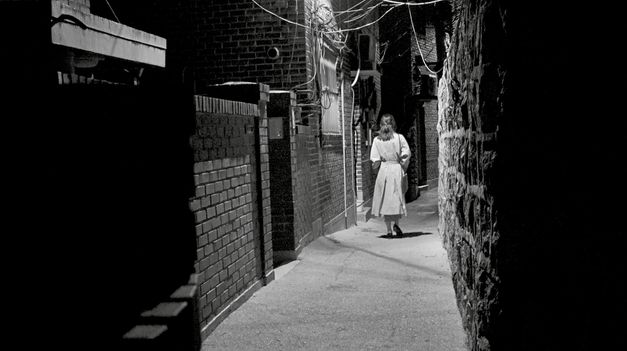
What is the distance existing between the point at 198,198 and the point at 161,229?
9.44 ft

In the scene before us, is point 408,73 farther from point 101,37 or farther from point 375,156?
point 101,37

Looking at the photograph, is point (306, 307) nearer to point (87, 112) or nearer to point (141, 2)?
point (87, 112)

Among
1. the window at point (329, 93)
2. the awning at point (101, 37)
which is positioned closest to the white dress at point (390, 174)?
the window at point (329, 93)

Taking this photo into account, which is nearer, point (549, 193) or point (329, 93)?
point (549, 193)

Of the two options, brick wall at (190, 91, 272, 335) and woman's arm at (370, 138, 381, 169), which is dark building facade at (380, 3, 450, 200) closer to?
woman's arm at (370, 138, 381, 169)

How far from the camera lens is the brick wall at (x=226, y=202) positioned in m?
5.47

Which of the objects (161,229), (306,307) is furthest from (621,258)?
(306,307)

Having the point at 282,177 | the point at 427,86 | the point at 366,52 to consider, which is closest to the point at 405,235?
the point at 282,177

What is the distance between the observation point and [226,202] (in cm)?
613

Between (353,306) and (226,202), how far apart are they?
164cm

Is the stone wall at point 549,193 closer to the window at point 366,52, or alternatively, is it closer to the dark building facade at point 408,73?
the window at point 366,52

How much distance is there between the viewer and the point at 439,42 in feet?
65.0

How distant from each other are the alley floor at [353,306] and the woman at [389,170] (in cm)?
126

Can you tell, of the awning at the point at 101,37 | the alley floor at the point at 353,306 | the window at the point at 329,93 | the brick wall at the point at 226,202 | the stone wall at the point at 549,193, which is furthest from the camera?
the window at the point at 329,93
